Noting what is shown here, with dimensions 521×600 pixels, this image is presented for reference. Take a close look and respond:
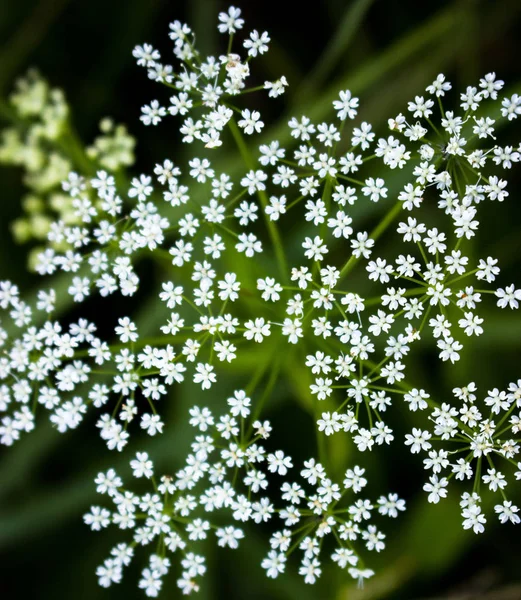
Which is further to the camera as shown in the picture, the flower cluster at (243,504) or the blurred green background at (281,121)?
the blurred green background at (281,121)

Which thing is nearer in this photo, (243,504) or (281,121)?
(243,504)

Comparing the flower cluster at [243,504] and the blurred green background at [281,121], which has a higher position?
the blurred green background at [281,121]

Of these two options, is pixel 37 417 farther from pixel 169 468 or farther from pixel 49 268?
pixel 49 268

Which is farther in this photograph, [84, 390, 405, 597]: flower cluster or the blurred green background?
the blurred green background

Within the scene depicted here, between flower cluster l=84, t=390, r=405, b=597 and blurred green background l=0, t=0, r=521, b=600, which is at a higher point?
blurred green background l=0, t=0, r=521, b=600

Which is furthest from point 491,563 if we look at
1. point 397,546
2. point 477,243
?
point 477,243

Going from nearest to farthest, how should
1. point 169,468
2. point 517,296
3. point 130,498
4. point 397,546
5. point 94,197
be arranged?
1. point 517,296
2. point 130,498
3. point 94,197
4. point 397,546
5. point 169,468

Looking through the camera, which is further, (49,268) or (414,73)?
(414,73)

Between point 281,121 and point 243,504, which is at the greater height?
point 281,121
